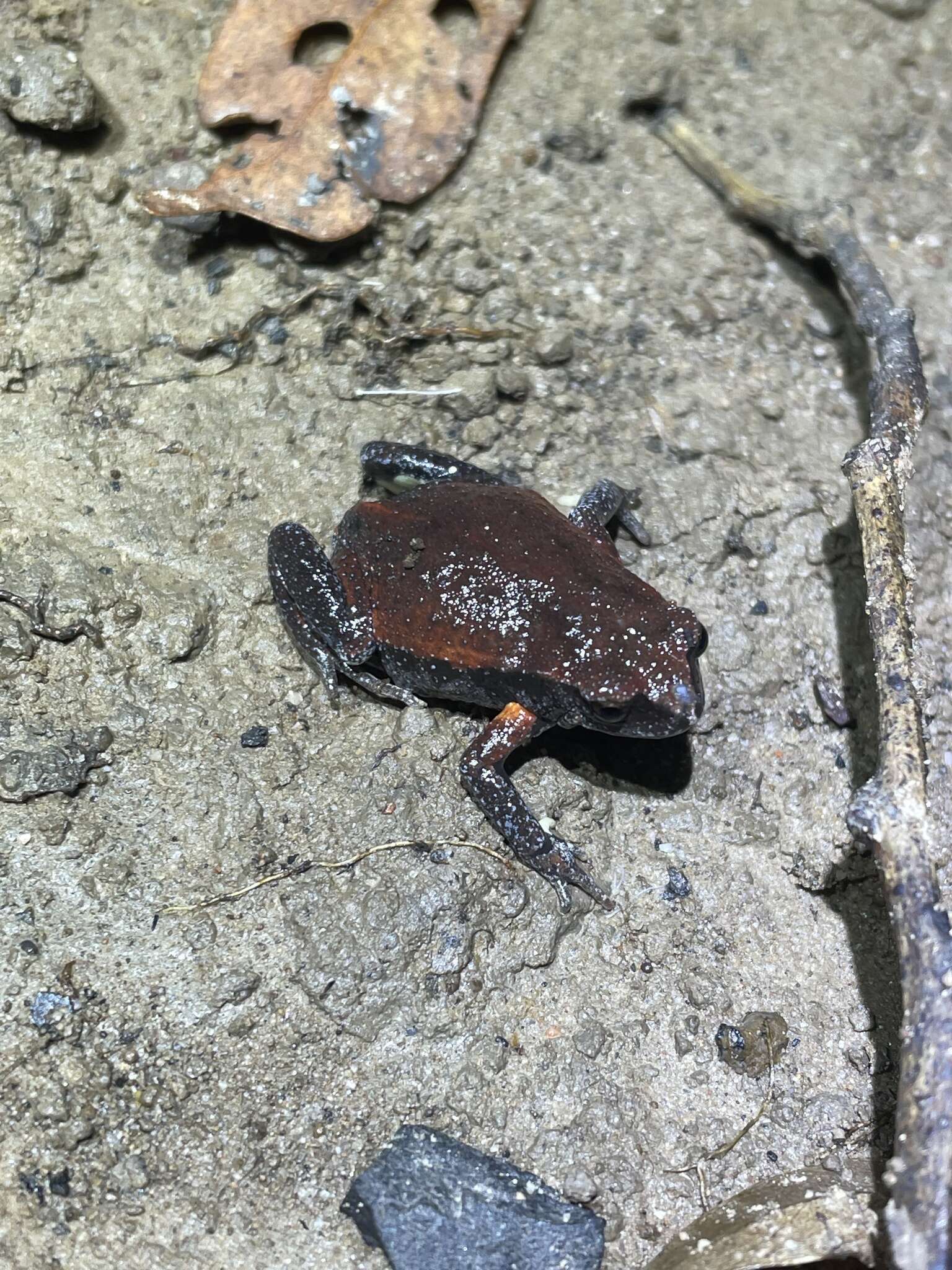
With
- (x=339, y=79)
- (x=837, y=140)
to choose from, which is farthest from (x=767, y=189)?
(x=339, y=79)

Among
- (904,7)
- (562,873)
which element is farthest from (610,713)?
(904,7)

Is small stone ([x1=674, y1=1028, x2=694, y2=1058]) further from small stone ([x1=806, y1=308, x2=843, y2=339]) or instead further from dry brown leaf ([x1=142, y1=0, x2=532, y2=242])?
dry brown leaf ([x1=142, y1=0, x2=532, y2=242])

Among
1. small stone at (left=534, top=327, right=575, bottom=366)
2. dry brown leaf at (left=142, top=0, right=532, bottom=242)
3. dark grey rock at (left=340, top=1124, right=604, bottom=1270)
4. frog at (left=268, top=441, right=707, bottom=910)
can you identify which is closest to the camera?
dark grey rock at (left=340, top=1124, right=604, bottom=1270)

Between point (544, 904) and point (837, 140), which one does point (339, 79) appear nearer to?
point (837, 140)

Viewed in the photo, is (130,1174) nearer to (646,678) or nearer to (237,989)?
(237,989)

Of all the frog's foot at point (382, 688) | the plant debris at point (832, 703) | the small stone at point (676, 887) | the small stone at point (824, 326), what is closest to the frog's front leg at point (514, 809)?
the small stone at point (676, 887)

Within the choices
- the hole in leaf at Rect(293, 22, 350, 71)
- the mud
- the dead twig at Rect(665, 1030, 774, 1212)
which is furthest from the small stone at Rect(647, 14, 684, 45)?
the dead twig at Rect(665, 1030, 774, 1212)
